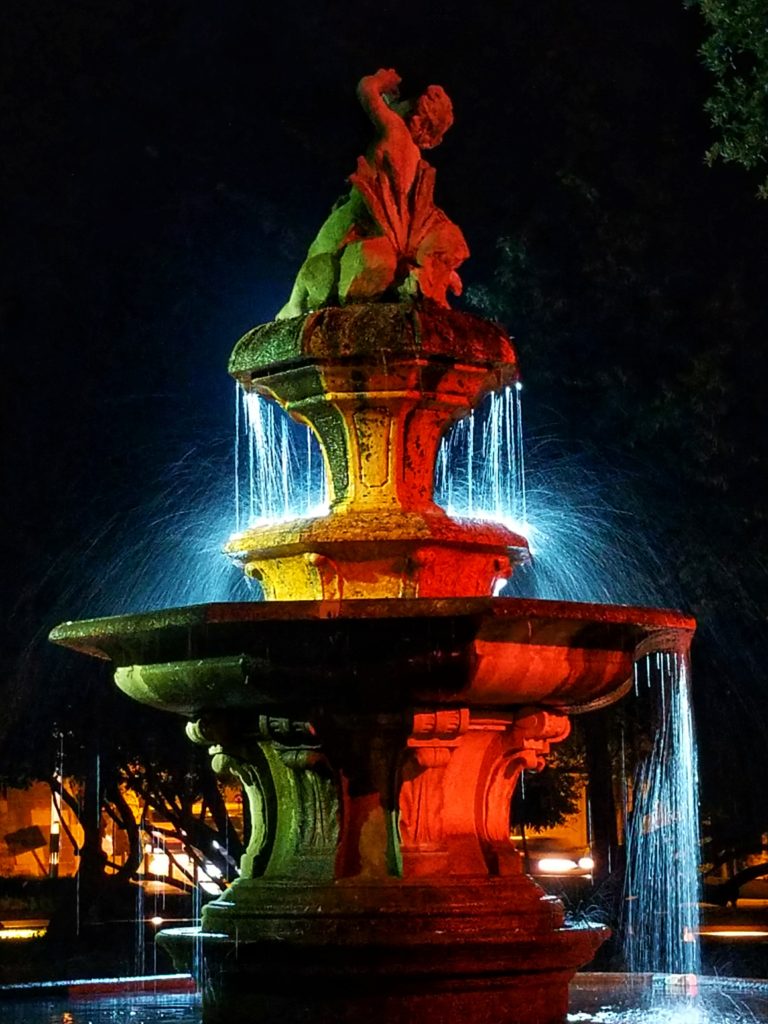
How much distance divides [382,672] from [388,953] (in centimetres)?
134

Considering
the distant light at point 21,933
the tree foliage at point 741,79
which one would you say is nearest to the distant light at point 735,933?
the distant light at point 21,933

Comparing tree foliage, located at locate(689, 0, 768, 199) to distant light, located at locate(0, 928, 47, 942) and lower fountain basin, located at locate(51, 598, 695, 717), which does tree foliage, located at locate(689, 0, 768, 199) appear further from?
distant light, located at locate(0, 928, 47, 942)

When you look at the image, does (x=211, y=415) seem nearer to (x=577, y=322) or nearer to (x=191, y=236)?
(x=191, y=236)

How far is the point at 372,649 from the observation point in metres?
9.31

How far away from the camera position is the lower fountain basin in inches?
360

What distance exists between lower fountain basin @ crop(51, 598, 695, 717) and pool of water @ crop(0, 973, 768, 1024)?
6.52ft

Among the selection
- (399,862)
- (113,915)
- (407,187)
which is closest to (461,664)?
(399,862)

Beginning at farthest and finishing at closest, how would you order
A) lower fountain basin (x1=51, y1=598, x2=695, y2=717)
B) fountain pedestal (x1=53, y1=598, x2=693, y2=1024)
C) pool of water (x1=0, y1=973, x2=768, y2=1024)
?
pool of water (x1=0, y1=973, x2=768, y2=1024)
fountain pedestal (x1=53, y1=598, x2=693, y2=1024)
lower fountain basin (x1=51, y1=598, x2=695, y2=717)

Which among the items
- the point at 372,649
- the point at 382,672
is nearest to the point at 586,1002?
the point at 382,672

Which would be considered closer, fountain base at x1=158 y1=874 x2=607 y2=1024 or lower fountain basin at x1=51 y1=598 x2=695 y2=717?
lower fountain basin at x1=51 y1=598 x2=695 y2=717

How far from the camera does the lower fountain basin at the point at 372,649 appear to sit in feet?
30.0

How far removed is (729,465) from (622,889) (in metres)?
5.78

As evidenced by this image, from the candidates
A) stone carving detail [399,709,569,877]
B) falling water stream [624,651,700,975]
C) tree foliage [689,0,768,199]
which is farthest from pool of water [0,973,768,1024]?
falling water stream [624,651,700,975]

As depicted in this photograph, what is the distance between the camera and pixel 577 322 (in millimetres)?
20078
